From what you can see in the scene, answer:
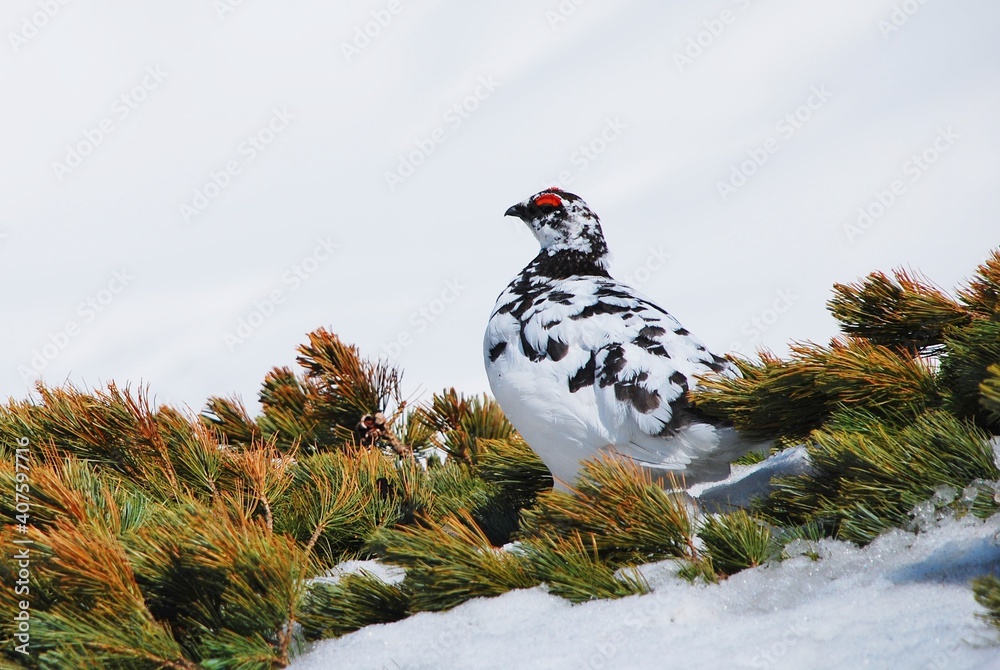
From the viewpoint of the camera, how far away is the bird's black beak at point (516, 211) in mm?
3811

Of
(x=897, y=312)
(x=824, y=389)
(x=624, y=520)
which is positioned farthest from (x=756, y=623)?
(x=897, y=312)

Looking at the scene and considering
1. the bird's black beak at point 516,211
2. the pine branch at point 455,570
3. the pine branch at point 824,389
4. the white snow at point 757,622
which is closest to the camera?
the white snow at point 757,622

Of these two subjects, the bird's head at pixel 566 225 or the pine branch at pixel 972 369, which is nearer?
the pine branch at pixel 972 369

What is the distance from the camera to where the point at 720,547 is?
1.66 m

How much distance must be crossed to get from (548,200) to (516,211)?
7.6 inches

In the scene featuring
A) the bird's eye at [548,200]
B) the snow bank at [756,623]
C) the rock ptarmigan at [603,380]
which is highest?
the bird's eye at [548,200]

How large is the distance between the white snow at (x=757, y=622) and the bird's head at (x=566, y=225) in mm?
2123

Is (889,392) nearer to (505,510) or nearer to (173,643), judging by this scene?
(505,510)

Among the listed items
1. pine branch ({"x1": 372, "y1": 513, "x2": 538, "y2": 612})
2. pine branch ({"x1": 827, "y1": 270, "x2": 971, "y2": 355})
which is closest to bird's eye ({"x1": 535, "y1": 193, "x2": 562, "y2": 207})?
pine branch ({"x1": 827, "y1": 270, "x2": 971, "y2": 355})

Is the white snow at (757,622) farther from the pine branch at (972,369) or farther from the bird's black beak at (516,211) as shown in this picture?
the bird's black beak at (516,211)

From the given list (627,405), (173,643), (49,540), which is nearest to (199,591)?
(173,643)

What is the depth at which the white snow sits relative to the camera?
1314mm

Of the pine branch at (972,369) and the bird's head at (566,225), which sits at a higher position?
the bird's head at (566,225)

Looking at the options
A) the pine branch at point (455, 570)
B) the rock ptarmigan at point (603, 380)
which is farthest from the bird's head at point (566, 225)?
the pine branch at point (455, 570)
